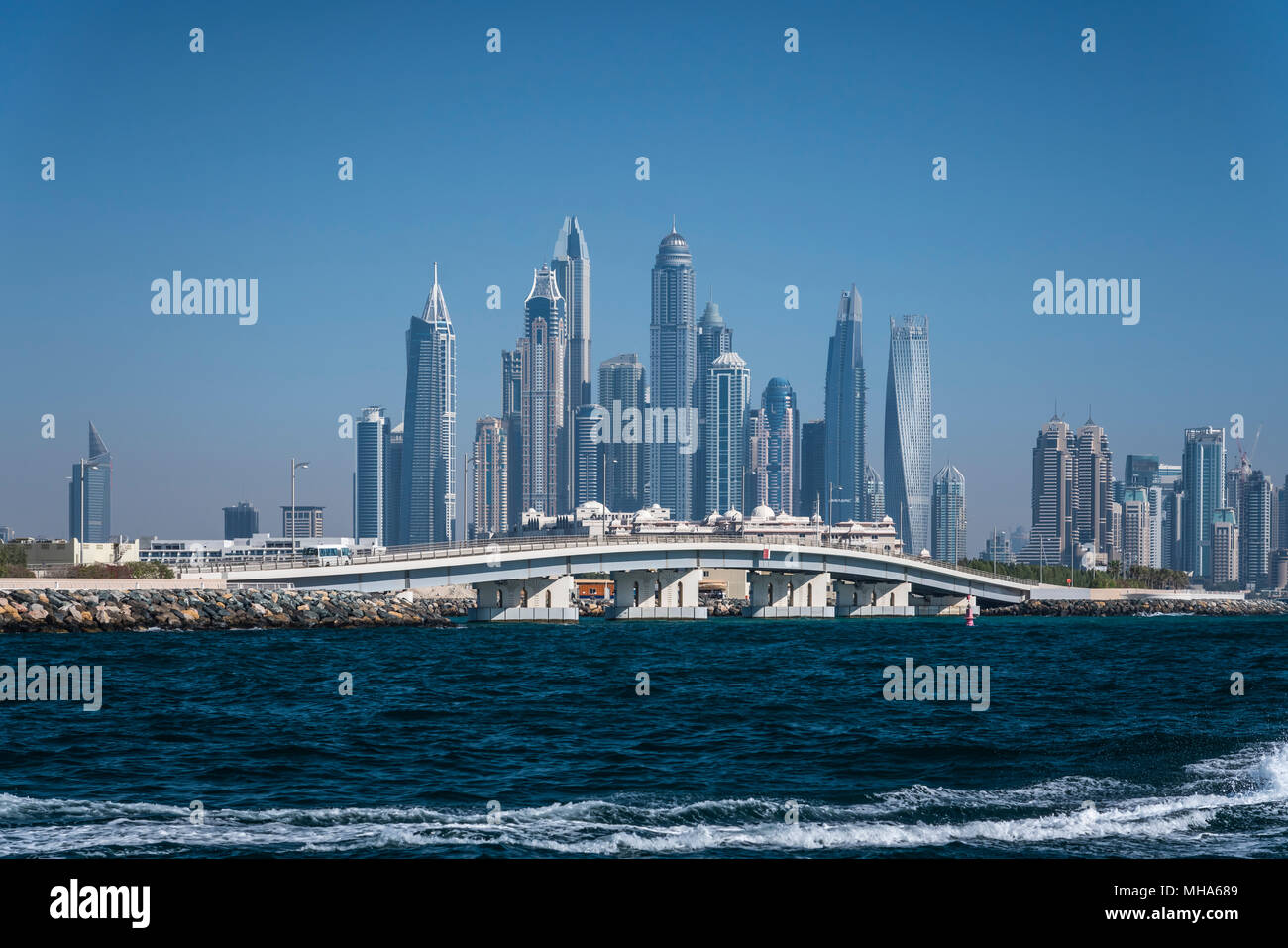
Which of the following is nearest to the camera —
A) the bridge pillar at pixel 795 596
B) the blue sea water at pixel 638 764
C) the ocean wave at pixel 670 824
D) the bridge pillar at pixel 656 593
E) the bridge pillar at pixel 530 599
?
the ocean wave at pixel 670 824

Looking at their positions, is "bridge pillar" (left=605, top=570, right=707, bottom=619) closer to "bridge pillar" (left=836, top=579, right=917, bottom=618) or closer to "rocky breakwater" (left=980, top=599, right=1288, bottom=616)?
"bridge pillar" (left=836, top=579, right=917, bottom=618)

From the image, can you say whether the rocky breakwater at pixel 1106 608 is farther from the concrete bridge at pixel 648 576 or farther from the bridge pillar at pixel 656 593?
the bridge pillar at pixel 656 593

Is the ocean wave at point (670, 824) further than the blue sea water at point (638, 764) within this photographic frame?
No

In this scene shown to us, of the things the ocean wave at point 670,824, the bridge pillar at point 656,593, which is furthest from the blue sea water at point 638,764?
the bridge pillar at point 656,593

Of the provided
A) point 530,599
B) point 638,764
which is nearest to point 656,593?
point 530,599

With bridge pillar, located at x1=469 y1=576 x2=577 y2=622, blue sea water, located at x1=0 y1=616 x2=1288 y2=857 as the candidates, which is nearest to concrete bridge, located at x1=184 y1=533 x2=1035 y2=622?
bridge pillar, located at x1=469 y1=576 x2=577 y2=622
